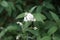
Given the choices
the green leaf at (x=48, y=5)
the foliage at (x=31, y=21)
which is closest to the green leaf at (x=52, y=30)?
the foliage at (x=31, y=21)

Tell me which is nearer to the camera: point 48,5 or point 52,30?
point 52,30

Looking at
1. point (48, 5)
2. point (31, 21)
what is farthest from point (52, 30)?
point (48, 5)

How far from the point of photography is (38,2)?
2174 mm

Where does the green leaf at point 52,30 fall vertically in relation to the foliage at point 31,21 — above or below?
below

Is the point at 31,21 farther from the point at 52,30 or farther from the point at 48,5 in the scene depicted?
the point at 48,5

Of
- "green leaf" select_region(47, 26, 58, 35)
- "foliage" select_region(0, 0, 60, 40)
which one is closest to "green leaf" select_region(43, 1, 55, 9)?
"foliage" select_region(0, 0, 60, 40)

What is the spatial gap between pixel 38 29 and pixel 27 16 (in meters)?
0.16

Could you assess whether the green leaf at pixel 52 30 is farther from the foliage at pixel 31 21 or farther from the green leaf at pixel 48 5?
the green leaf at pixel 48 5

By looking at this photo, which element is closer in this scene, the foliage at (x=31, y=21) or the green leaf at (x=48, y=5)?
the foliage at (x=31, y=21)

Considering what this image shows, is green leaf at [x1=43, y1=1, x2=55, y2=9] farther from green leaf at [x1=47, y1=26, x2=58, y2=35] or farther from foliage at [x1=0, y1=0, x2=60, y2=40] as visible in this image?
green leaf at [x1=47, y1=26, x2=58, y2=35]

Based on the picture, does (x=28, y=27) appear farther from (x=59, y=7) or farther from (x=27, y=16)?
(x=59, y=7)

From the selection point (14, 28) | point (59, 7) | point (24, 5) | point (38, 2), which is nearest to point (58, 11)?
point (59, 7)

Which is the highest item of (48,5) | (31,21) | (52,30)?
(48,5)

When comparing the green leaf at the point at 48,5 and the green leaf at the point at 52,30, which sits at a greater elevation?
the green leaf at the point at 48,5
